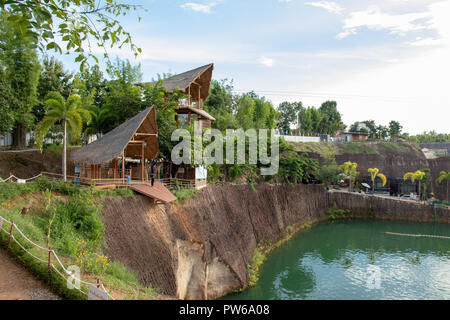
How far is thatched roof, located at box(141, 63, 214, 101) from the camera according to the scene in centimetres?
2517

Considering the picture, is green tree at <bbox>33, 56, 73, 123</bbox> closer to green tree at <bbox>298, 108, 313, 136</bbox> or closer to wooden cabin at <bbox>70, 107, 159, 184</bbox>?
wooden cabin at <bbox>70, 107, 159, 184</bbox>

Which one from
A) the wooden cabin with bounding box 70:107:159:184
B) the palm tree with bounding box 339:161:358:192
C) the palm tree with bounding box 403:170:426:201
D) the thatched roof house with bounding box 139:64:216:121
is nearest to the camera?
the wooden cabin with bounding box 70:107:159:184

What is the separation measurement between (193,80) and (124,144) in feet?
39.0

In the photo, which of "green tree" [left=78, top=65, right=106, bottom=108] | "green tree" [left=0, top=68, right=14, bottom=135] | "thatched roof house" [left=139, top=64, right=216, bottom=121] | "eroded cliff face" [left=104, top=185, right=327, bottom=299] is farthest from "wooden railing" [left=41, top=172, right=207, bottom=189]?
"green tree" [left=78, top=65, right=106, bottom=108]

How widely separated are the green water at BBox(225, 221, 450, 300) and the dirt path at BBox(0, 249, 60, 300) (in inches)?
496

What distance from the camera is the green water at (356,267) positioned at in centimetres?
1928

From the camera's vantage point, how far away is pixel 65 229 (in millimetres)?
11188

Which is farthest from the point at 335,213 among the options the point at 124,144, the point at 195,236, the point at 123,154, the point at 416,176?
the point at 124,144

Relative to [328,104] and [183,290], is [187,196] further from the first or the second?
[328,104]

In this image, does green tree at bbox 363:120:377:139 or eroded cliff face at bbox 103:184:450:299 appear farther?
green tree at bbox 363:120:377:139

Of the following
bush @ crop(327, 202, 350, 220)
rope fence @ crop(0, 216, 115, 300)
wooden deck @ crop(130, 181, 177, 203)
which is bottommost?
bush @ crop(327, 202, 350, 220)

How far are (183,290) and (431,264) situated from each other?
66.4ft

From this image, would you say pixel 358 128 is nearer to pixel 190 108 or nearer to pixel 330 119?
pixel 330 119

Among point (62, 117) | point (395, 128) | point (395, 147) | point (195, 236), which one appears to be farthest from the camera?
A: point (395, 128)
